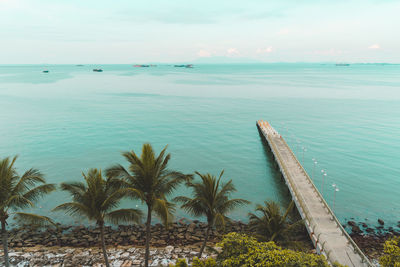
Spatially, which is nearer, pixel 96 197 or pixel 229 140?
pixel 96 197

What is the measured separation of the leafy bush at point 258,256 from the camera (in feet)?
43.5

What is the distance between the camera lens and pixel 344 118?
248ft

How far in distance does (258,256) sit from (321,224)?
1471 centimetres

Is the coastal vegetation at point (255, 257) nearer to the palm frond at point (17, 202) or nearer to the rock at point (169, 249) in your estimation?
the palm frond at point (17, 202)

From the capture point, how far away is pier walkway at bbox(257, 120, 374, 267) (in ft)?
69.9

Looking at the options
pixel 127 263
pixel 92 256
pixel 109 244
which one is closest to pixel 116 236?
pixel 109 244

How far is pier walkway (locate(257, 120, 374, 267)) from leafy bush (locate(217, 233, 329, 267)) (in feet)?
28.9

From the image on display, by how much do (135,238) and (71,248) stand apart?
18.8 feet

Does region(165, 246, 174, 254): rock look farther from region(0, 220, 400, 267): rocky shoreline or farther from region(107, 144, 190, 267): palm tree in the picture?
region(107, 144, 190, 267): palm tree

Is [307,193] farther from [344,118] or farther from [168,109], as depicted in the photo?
[168,109]

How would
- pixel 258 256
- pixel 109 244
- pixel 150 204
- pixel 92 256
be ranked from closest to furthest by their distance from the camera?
pixel 258 256 → pixel 150 204 → pixel 92 256 → pixel 109 244

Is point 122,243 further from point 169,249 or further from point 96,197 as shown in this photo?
point 96,197

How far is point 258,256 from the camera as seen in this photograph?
540 inches

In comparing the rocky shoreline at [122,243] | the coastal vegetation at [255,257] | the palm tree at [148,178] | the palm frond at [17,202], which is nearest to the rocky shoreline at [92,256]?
the rocky shoreline at [122,243]
